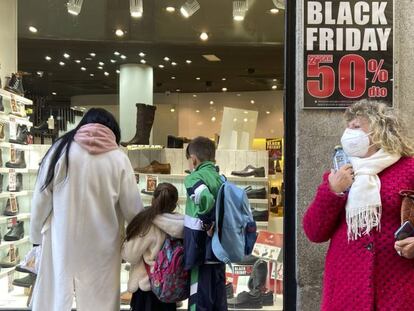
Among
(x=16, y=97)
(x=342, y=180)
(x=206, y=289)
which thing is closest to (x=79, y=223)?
(x=206, y=289)

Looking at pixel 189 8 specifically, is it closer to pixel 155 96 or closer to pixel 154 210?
pixel 155 96

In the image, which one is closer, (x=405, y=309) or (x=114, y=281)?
(x=405, y=309)

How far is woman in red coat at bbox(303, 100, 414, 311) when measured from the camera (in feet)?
7.45

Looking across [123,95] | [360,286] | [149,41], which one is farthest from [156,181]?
[360,286]

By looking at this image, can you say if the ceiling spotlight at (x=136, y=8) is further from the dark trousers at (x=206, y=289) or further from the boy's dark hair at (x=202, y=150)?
the dark trousers at (x=206, y=289)

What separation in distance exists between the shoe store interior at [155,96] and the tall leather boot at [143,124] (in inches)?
0.7

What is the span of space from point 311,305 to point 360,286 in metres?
1.20

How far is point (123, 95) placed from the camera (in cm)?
698

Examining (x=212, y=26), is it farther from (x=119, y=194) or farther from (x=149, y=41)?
(x=119, y=194)

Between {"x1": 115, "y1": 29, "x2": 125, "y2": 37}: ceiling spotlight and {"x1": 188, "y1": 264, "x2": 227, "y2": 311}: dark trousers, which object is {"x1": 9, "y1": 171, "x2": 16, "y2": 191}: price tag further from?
{"x1": 188, "y1": 264, "x2": 227, "y2": 311}: dark trousers

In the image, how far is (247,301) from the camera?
4.56 m

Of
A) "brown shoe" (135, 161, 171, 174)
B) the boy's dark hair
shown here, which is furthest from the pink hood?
"brown shoe" (135, 161, 171, 174)

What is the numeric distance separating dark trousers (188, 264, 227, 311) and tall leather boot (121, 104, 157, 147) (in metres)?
2.79

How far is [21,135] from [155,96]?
2035 mm
